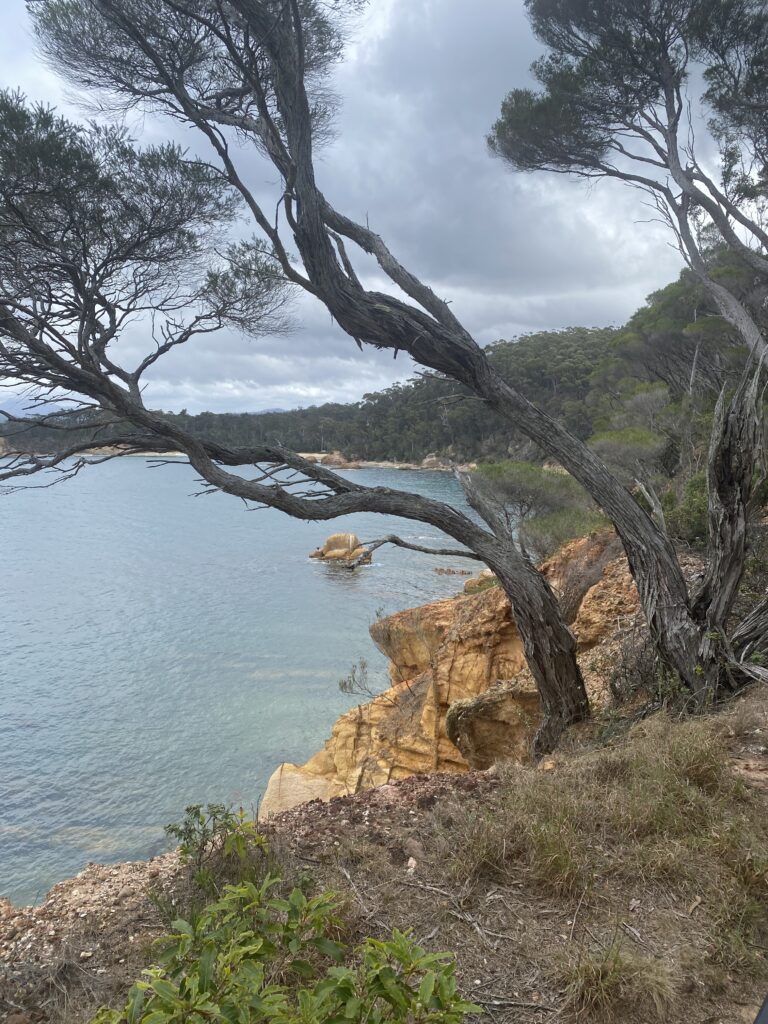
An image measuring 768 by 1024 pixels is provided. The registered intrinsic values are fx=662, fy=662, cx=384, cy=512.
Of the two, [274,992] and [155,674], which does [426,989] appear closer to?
[274,992]

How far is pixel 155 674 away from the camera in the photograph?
13.2 meters

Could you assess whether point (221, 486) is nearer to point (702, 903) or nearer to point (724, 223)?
point (702, 903)

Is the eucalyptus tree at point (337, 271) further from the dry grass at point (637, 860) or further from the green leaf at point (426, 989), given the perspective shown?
the green leaf at point (426, 989)

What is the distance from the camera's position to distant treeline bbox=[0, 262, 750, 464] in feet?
29.7

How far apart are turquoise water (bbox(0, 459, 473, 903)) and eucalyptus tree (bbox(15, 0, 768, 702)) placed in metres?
1.86

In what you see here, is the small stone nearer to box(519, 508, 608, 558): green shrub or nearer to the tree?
the tree

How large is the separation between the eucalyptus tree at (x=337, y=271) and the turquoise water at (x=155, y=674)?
186 cm

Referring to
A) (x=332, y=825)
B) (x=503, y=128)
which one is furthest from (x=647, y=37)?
(x=332, y=825)

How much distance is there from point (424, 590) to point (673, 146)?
1287cm

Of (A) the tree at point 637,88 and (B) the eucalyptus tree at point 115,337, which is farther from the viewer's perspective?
(A) the tree at point 637,88

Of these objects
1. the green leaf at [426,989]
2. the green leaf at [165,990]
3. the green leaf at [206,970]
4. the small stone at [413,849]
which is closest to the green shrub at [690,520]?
the small stone at [413,849]

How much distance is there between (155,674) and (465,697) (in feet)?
26.5

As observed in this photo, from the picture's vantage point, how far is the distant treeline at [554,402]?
905 centimetres

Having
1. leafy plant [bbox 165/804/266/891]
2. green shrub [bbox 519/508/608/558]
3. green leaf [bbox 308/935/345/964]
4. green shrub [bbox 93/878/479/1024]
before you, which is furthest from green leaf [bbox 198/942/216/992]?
green shrub [bbox 519/508/608/558]
